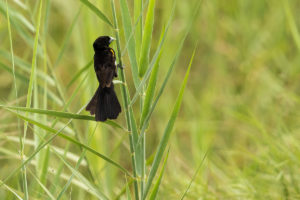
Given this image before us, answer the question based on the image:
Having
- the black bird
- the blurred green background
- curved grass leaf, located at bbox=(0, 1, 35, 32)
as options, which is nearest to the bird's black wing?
the black bird

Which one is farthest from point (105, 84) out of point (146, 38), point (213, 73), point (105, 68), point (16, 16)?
point (213, 73)

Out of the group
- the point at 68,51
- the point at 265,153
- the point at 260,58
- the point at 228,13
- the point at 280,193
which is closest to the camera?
the point at 280,193

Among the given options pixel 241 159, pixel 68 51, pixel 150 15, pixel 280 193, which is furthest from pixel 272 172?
pixel 68 51

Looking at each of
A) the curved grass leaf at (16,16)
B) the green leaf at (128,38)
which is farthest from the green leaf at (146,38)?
the curved grass leaf at (16,16)

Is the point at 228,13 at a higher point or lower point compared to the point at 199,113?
higher

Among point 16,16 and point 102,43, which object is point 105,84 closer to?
point 102,43

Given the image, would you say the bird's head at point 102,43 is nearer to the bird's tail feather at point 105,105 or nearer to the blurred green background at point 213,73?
the bird's tail feather at point 105,105

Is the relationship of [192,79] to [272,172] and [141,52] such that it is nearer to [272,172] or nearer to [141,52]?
[272,172]
